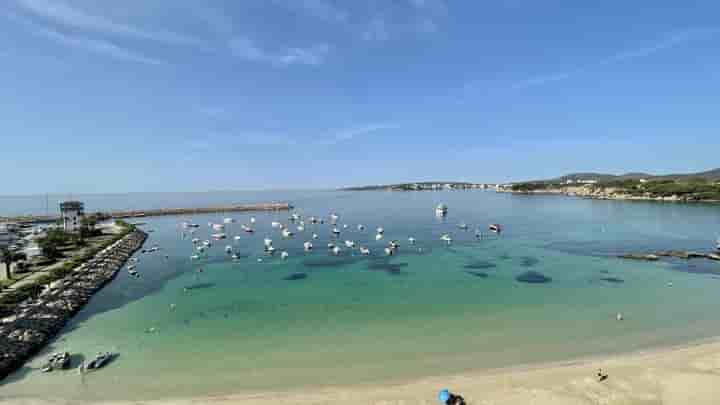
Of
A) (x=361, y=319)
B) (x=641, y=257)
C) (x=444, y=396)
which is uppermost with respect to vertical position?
(x=641, y=257)

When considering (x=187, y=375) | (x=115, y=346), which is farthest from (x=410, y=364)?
(x=115, y=346)

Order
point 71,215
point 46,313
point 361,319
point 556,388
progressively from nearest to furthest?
point 556,388 < point 46,313 < point 361,319 < point 71,215

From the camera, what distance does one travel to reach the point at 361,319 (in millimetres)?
23469

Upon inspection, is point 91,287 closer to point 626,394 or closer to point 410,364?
point 410,364

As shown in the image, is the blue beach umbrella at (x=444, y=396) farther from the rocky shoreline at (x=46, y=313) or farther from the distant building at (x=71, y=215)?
the distant building at (x=71, y=215)

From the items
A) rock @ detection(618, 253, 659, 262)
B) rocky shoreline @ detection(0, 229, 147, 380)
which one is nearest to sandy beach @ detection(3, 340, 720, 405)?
rocky shoreline @ detection(0, 229, 147, 380)

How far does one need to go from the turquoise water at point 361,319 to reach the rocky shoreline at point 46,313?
794 mm

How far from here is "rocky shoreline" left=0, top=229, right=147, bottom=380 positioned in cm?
1809

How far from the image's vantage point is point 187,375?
55.7ft

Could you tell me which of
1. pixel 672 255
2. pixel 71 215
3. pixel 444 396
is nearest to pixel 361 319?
pixel 444 396

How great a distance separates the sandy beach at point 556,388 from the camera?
1380 cm

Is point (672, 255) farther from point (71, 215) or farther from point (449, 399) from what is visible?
point (71, 215)

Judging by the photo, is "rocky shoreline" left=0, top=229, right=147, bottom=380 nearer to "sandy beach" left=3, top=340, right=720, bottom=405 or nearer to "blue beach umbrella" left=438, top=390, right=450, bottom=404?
"sandy beach" left=3, top=340, right=720, bottom=405

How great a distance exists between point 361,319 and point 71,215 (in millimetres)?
63388
